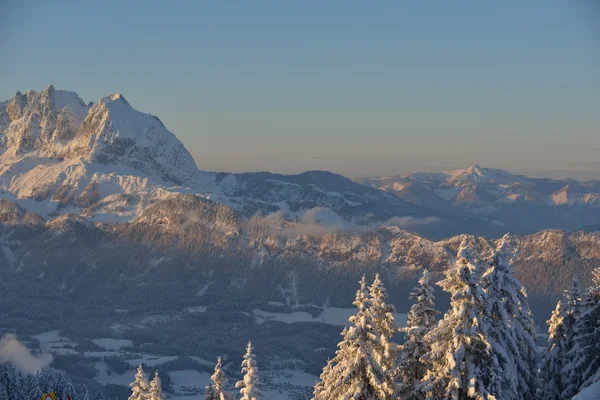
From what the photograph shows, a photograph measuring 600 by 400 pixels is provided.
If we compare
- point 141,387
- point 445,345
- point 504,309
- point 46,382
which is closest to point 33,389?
point 46,382

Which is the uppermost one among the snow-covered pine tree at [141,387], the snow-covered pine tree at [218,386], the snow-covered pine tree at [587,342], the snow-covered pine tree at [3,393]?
the snow-covered pine tree at [587,342]

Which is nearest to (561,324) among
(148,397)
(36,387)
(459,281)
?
(459,281)

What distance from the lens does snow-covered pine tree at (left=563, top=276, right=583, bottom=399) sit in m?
57.3

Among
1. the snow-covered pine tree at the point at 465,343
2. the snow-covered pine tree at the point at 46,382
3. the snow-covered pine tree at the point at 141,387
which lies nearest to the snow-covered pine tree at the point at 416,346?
the snow-covered pine tree at the point at 465,343

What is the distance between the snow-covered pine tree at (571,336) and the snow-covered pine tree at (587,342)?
0.08 metres

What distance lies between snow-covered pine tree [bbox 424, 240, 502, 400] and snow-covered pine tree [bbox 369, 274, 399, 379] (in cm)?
316

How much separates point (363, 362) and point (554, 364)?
954 inches

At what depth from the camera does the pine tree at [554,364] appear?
5984 cm

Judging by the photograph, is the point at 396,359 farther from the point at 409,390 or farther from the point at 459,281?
the point at 459,281

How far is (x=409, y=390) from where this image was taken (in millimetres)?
45688

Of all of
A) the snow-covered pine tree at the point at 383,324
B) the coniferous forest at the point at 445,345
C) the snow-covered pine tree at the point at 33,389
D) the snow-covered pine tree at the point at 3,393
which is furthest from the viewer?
the snow-covered pine tree at the point at 33,389

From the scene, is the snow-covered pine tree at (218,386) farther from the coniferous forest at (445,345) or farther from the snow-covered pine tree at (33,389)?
the snow-covered pine tree at (33,389)

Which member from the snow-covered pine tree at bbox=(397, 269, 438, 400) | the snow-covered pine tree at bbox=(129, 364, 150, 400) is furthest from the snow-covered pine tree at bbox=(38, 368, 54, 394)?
the snow-covered pine tree at bbox=(397, 269, 438, 400)

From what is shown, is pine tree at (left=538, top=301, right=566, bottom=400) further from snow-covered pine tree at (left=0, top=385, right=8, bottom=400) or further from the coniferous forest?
snow-covered pine tree at (left=0, top=385, right=8, bottom=400)
